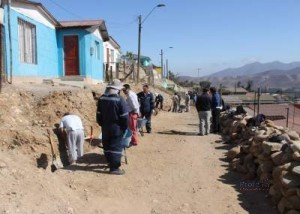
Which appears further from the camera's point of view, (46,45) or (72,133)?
(46,45)

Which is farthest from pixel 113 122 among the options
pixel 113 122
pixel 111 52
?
pixel 111 52

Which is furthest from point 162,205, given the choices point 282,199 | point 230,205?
point 282,199

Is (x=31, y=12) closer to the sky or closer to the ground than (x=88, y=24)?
closer to the ground

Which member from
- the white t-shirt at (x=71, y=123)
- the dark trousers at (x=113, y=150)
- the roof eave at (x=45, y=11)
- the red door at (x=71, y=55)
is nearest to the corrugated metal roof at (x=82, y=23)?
the red door at (x=71, y=55)

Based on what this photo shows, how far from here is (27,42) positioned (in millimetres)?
15664

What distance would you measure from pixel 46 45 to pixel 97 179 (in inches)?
452

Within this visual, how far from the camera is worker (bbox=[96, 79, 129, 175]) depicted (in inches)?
313

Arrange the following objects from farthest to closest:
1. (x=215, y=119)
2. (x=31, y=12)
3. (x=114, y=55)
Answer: (x=114, y=55)
(x=31, y=12)
(x=215, y=119)

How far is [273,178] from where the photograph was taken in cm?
769

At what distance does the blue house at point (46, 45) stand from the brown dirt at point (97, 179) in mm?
2738

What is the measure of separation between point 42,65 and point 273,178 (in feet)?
38.7

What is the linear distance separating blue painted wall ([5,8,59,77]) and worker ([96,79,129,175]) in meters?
5.76

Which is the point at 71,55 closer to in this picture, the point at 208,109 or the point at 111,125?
the point at 208,109

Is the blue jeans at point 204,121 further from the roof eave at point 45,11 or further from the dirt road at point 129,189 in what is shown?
the roof eave at point 45,11
